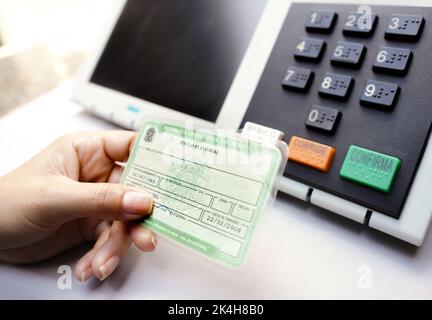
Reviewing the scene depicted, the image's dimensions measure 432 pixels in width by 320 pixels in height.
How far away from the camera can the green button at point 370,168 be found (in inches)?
15.6

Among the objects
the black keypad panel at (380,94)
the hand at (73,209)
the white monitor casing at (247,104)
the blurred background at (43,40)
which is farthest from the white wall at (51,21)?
the black keypad panel at (380,94)

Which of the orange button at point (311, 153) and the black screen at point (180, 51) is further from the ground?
the black screen at point (180, 51)

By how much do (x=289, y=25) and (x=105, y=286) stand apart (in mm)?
422

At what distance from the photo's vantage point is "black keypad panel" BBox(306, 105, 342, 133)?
44 cm

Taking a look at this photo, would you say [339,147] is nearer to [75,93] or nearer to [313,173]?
[313,173]

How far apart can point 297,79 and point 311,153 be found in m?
0.10

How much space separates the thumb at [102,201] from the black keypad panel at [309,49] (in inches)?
10.6

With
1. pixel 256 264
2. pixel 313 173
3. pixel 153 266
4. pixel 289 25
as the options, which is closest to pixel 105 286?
pixel 153 266

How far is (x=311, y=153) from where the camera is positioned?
450 millimetres

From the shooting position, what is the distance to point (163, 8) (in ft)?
2.20

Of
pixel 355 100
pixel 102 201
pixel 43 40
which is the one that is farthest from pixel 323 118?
pixel 43 40

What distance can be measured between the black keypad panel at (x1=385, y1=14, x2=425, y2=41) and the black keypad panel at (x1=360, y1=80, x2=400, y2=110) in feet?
0.20

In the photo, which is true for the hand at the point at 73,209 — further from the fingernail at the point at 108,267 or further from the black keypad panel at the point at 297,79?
the black keypad panel at the point at 297,79
